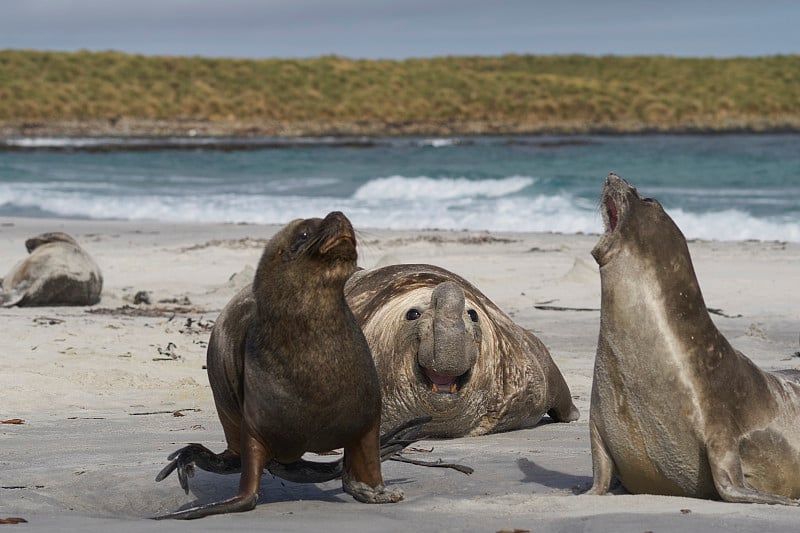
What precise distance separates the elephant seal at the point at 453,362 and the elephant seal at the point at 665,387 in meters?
1.67

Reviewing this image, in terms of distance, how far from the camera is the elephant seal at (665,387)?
469cm

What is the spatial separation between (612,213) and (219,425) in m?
2.92

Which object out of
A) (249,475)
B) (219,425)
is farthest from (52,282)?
(249,475)

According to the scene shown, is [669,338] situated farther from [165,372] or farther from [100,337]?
[100,337]

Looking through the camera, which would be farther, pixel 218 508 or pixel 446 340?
pixel 446 340

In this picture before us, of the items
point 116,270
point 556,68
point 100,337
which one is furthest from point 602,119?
point 100,337

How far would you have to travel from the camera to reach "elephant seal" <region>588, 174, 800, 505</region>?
15.4 feet

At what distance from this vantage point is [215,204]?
2650 centimetres

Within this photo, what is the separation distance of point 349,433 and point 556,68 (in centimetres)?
8162

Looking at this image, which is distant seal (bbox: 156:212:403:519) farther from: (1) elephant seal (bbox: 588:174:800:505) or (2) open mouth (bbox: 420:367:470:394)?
(2) open mouth (bbox: 420:367:470:394)

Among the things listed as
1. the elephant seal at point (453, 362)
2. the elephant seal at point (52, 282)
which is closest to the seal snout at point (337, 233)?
the elephant seal at point (453, 362)

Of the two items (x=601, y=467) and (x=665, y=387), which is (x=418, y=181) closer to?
(x=601, y=467)

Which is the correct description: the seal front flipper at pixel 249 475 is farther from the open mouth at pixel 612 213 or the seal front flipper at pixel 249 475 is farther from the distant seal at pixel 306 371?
the open mouth at pixel 612 213

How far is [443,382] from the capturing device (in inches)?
263
